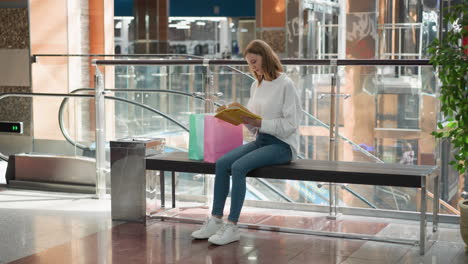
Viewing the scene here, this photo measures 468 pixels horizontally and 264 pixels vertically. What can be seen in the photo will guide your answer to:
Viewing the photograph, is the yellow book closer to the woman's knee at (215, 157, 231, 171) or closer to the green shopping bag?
the woman's knee at (215, 157, 231, 171)

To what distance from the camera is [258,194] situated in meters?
6.33

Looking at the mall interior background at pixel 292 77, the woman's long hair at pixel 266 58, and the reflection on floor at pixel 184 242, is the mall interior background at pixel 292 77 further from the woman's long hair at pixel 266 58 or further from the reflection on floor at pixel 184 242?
Result: the woman's long hair at pixel 266 58

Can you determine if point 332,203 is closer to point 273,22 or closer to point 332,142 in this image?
point 332,142

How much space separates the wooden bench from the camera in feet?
13.3

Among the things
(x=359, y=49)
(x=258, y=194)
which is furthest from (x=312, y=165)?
(x=359, y=49)

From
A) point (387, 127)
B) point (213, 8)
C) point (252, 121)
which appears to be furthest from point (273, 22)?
point (213, 8)

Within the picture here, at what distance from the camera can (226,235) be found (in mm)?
4246

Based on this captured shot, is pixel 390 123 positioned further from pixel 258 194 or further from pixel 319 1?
pixel 319 1

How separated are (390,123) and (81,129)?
3.43 metres

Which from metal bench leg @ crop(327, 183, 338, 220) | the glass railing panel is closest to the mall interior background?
the glass railing panel

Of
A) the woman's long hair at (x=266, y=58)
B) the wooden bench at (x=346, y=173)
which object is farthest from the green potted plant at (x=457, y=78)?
the woman's long hair at (x=266, y=58)

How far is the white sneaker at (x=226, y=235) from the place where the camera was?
4.21 metres

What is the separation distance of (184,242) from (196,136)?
27.7 inches

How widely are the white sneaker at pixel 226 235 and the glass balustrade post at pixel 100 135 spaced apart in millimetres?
1781
